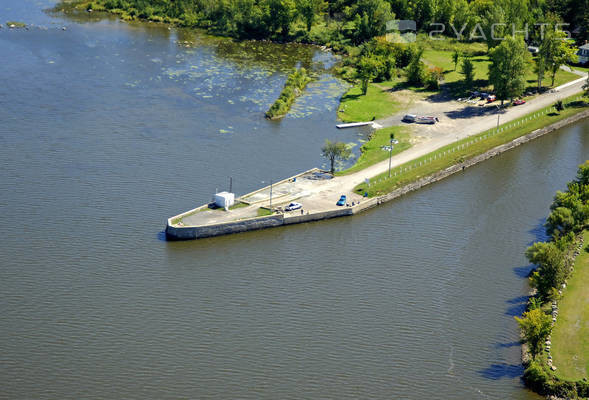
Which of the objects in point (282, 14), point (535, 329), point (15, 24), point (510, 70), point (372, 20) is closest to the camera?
point (535, 329)

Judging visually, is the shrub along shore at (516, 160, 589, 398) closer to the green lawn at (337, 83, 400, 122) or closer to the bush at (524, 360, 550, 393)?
the bush at (524, 360, 550, 393)

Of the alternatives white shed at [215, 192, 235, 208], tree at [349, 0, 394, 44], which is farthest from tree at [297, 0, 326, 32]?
white shed at [215, 192, 235, 208]

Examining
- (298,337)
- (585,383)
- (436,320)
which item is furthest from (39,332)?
(585,383)

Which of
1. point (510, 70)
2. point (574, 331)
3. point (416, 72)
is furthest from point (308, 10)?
point (574, 331)

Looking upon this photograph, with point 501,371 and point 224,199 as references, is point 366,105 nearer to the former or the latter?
point 224,199

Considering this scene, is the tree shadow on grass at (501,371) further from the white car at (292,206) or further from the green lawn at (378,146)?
the green lawn at (378,146)
